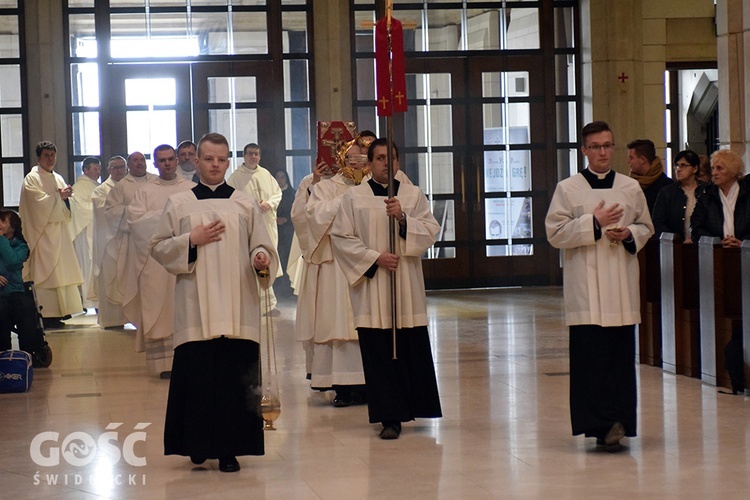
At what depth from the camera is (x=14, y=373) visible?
29.8 feet

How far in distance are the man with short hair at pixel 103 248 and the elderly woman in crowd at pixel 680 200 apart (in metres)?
6.04

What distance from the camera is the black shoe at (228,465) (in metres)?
6.20

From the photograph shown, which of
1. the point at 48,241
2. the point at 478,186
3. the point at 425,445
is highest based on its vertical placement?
the point at 478,186

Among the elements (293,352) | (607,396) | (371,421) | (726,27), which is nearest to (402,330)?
(371,421)

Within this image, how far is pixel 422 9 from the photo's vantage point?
1684 centimetres

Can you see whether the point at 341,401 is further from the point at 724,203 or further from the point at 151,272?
the point at 724,203

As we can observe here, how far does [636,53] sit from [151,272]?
355 inches

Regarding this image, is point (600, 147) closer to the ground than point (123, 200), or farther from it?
farther from it

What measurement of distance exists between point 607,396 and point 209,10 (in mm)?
11370

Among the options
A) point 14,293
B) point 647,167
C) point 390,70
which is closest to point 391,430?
point 390,70

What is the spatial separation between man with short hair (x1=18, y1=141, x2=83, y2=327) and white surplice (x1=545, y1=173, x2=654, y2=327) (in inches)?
311

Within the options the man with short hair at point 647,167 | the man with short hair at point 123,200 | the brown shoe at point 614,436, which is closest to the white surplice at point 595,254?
the brown shoe at point 614,436

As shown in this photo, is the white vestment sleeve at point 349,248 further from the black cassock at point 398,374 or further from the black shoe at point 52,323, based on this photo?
the black shoe at point 52,323

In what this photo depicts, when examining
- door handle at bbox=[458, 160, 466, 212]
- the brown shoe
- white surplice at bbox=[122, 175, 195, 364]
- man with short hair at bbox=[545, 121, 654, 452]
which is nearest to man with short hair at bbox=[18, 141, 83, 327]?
white surplice at bbox=[122, 175, 195, 364]
